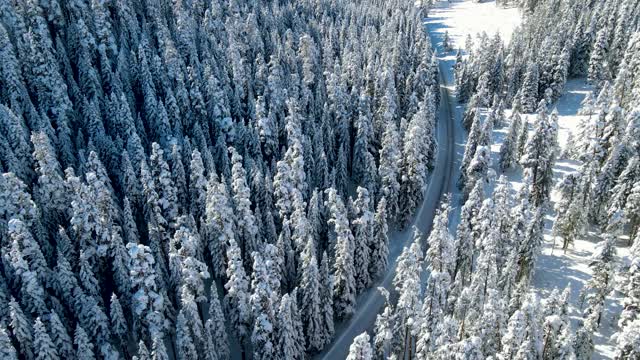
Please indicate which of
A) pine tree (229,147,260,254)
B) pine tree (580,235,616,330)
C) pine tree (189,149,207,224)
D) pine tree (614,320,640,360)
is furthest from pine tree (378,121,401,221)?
pine tree (614,320,640,360)

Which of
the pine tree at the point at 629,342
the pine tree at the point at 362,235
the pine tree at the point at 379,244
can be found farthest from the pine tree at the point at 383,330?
the pine tree at the point at 629,342

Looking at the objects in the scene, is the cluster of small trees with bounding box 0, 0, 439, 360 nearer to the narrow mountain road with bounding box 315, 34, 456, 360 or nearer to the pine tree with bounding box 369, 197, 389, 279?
the pine tree with bounding box 369, 197, 389, 279

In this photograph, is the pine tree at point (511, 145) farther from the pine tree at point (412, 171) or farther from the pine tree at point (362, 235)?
the pine tree at point (362, 235)

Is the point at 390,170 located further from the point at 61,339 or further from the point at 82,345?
the point at 61,339

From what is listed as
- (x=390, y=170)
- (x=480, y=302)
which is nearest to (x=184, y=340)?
(x=480, y=302)

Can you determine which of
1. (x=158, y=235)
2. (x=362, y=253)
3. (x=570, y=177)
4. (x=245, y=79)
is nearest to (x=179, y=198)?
(x=158, y=235)

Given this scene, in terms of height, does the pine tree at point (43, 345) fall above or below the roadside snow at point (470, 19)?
below

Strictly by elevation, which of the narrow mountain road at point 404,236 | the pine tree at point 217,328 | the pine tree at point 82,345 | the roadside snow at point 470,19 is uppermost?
the roadside snow at point 470,19
